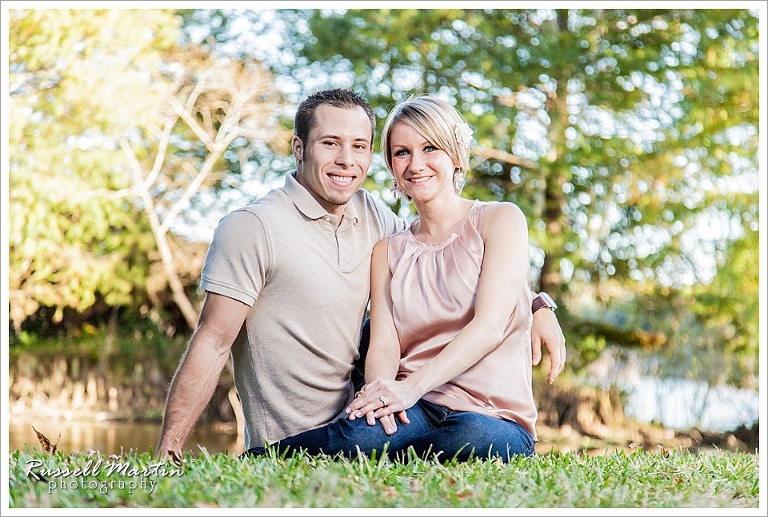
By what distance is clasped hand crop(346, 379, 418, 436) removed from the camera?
9.20ft

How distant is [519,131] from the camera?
1070 centimetres

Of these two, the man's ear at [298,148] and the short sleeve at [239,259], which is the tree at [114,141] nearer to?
the man's ear at [298,148]

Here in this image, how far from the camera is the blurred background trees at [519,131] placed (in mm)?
10055

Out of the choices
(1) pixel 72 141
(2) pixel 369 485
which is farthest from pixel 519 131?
(2) pixel 369 485

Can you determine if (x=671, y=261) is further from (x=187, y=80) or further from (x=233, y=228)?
(x=233, y=228)

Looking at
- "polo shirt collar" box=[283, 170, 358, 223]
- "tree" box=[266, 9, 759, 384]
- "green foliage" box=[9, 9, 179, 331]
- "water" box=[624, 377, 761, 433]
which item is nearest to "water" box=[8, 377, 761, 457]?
"water" box=[624, 377, 761, 433]

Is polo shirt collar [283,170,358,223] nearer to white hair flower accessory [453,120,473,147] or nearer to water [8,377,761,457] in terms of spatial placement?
white hair flower accessory [453,120,473,147]

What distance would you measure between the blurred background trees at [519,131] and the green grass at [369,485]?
7.01 metres

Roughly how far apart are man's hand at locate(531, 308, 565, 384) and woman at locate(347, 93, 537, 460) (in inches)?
2.9

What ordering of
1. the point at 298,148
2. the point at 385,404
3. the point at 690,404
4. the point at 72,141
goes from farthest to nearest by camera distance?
the point at 72,141 → the point at 690,404 → the point at 298,148 → the point at 385,404

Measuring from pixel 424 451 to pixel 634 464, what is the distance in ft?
2.37

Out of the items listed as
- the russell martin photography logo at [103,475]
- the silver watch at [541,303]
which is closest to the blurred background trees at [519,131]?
the silver watch at [541,303]

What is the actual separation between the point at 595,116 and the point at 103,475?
8.96 meters

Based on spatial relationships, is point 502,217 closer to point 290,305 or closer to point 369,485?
point 290,305
